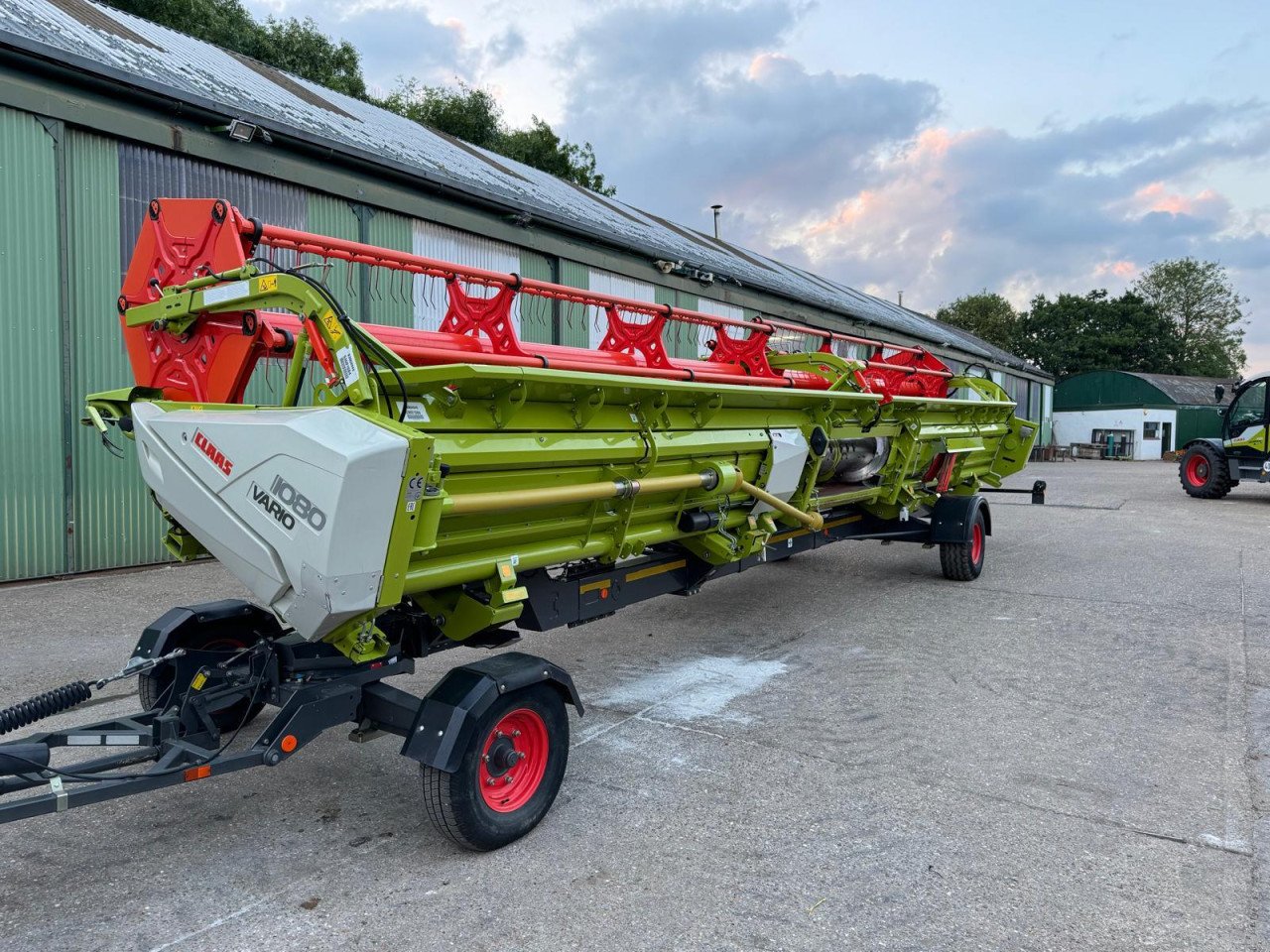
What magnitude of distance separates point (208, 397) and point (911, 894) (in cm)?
324

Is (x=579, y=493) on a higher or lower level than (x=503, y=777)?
higher

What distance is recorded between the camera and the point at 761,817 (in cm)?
341

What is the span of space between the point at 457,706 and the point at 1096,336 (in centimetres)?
6369

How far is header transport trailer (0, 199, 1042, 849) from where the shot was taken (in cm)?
279

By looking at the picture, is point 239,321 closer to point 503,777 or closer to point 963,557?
point 503,777

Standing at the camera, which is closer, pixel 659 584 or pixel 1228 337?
pixel 659 584

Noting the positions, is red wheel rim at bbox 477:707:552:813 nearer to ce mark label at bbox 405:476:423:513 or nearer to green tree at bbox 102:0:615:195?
ce mark label at bbox 405:476:423:513

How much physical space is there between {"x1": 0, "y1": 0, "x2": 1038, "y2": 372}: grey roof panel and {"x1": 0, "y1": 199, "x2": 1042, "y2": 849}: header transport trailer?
16.6 feet

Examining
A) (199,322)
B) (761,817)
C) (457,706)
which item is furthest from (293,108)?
(761,817)

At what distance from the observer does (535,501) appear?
11.7 feet

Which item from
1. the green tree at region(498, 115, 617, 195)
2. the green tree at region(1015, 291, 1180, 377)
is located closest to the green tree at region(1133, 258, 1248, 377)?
the green tree at region(1015, 291, 1180, 377)

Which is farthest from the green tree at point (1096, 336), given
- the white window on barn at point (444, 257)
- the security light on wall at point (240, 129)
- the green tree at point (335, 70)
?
the security light on wall at point (240, 129)

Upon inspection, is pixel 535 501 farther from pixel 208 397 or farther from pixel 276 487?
pixel 208 397

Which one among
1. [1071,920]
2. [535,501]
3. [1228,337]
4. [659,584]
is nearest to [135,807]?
[535,501]
